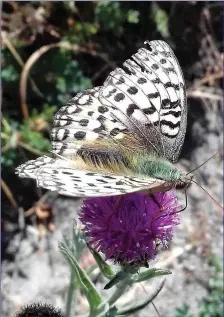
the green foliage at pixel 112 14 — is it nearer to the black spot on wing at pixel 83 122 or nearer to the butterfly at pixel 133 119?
the butterfly at pixel 133 119

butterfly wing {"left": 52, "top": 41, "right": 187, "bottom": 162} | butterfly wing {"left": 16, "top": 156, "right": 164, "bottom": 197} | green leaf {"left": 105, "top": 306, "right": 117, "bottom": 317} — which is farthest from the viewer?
butterfly wing {"left": 52, "top": 41, "right": 187, "bottom": 162}

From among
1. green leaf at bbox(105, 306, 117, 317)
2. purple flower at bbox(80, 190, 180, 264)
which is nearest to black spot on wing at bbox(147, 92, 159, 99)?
purple flower at bbox(80, 190, 180, 264)

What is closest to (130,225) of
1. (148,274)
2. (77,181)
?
(148,274)

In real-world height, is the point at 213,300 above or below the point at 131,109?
below

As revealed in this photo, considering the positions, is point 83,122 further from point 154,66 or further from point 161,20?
point 161,20

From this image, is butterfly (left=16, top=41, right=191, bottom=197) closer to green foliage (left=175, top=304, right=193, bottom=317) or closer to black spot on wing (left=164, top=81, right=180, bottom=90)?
black spot on wing (left=164, top=81, right=180, bottom=90)

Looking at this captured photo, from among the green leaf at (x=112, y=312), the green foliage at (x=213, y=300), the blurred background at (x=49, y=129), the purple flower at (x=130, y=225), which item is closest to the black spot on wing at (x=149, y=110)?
the purple flower at (x=130, y=225)
